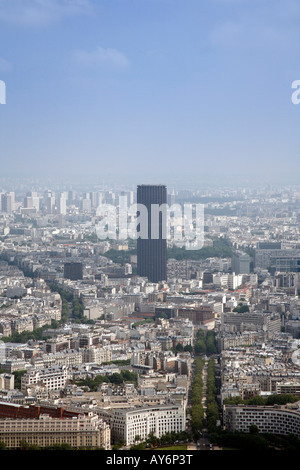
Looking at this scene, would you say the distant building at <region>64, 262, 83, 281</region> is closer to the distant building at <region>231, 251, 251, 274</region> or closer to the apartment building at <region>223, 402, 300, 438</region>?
Answer: the distant building at <region>231, 251, 251, 274</region>

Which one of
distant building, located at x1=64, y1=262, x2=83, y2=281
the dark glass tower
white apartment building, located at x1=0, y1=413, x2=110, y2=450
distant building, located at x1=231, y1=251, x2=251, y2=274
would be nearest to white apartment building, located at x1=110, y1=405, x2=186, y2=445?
white apartment building, located at x1=0, y1=413, x2=110, y2=450

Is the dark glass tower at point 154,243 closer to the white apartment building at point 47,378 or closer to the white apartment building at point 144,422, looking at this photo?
the white apartment building at point 47,378

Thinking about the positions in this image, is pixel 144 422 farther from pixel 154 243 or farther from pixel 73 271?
pixel 73 271

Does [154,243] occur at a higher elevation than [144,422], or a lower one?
higher

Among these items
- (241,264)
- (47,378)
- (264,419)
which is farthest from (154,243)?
(264,419)

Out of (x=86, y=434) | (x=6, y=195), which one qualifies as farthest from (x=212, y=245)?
(x=86, y=434)

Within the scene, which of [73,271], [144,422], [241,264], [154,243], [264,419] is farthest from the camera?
[241,264]
